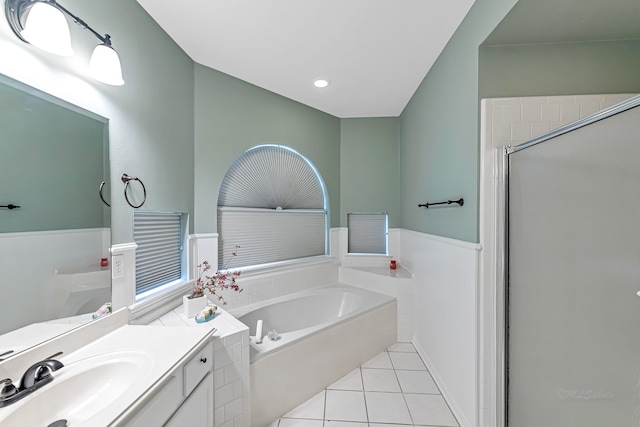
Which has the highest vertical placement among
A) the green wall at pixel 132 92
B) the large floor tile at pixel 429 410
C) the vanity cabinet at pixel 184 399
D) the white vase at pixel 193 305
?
the green wall at pixel 132 92

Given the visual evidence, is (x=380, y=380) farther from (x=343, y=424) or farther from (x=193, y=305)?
(x=193, y=305)

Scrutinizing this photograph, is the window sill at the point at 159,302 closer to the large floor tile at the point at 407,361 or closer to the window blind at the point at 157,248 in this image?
the window blind at the point at 157,248

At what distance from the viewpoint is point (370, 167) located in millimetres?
3121

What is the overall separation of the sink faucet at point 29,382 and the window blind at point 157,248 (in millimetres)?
696

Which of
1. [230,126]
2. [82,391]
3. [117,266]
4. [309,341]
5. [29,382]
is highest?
[230,126]

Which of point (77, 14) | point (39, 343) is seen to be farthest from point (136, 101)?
point (39, 343)

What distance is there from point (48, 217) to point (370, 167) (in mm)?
2870

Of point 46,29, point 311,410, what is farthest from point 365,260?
point 46,29

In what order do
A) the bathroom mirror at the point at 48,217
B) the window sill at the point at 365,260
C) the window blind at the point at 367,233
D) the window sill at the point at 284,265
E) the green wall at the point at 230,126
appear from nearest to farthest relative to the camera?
the bathroom mirror at the point at 48,217 → the green wall at the point at 230,126 → the window sill at the point at 284,265 → the window sill at the point at 365,260 → the window blind at the point at 367,233

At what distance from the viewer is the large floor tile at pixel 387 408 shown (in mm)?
1601

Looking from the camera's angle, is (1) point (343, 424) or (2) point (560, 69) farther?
(1) point (343, 424)

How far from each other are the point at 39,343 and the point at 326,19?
7.18 feet

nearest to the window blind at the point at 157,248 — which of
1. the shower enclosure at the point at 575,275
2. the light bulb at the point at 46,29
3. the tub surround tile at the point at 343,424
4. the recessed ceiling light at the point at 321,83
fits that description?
the light bulb at the point at 46,29

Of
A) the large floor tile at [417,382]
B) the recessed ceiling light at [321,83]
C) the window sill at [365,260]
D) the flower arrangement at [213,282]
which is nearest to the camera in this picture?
the flower arrangement at [213,282]
